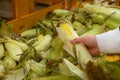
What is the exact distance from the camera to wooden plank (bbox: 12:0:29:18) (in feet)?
5.69

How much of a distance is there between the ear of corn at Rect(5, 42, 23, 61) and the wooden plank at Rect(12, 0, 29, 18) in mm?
509

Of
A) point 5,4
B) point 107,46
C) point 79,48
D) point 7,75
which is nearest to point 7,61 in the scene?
point 7,75

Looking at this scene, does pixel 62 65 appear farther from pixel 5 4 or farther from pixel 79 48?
pixel 5 4

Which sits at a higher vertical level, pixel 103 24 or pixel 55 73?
pixel 103 24

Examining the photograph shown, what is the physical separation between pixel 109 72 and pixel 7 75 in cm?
46

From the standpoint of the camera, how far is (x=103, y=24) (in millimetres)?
1461

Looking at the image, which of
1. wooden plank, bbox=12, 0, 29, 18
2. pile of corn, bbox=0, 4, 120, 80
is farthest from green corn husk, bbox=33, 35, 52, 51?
wooden plank, bbox=12, 0, 29, 18

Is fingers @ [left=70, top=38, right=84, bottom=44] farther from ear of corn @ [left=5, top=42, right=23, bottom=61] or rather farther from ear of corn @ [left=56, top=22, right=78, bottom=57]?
ear of corn @ [left=5, top=42, right=23, bottom=61]

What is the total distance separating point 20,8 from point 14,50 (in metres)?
0.60

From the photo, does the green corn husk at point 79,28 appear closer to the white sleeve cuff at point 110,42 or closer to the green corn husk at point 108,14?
the green corn husk at point 108,14

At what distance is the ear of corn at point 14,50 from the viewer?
1.21 meters

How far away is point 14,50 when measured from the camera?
1241 millimetres

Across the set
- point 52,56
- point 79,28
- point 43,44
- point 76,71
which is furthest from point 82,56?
point 79,28

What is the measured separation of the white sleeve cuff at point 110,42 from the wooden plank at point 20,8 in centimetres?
84
